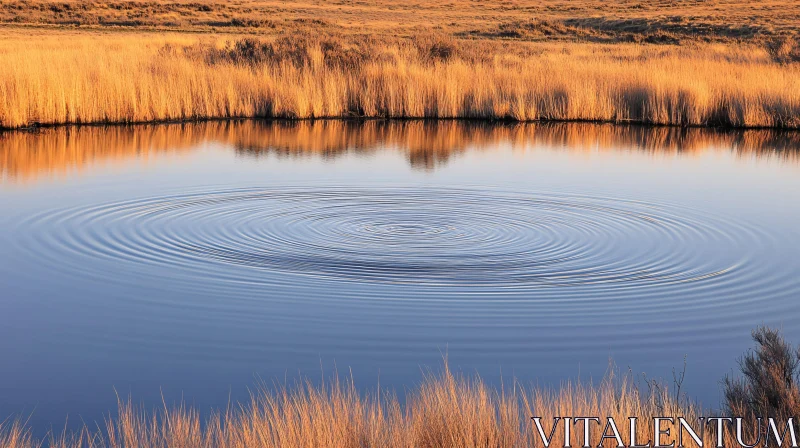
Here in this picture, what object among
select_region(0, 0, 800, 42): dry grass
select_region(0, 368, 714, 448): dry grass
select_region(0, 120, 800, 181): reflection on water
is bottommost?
select_region(0, 120, 800, 181): reflection on water

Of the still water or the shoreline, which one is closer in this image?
the still water

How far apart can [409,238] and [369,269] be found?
3.50 ft

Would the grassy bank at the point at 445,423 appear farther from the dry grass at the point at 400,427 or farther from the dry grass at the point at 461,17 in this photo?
the dry grass at the point at 461,17

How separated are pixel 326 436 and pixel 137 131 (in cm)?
1229

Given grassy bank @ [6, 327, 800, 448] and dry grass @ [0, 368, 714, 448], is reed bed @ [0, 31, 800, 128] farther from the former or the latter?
dry grass @ [0, 368, 714, 448]

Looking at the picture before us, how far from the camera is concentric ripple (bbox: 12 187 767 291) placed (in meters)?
7.36

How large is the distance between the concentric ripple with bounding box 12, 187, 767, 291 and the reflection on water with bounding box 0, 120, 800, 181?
274cm

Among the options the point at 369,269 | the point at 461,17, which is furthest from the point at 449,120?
the point at 461,17

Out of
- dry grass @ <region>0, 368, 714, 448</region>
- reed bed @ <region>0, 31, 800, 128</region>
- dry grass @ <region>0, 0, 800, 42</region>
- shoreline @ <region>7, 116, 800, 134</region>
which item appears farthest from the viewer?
dry grass @ <region>0, 0, 800, 42</region>

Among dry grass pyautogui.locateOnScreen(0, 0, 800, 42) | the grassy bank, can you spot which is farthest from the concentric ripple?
dry grass pyautogui.locateOnScreen(0, 0, 800, 42)

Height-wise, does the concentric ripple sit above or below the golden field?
below

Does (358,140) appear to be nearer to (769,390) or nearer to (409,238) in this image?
(409,238)

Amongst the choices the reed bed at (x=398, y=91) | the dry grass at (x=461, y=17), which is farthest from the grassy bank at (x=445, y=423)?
the dry grass at (x=461, y=17)

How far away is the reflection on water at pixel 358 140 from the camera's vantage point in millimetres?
13172
